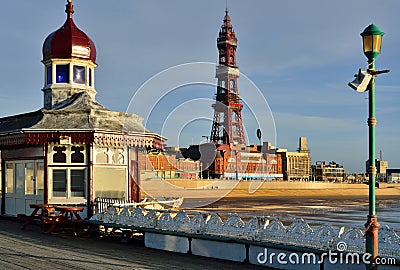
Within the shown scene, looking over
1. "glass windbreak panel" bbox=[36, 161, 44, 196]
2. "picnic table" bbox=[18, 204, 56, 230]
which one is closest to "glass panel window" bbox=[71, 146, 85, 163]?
"glass windbreak panel" bbox=[36, 161, 44, 196]

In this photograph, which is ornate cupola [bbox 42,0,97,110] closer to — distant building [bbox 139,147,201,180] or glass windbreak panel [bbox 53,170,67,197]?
glass windbreak panel [bbox 53,170,67,197]

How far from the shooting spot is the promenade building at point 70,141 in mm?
18469

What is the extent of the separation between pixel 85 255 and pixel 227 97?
11356 centimetres

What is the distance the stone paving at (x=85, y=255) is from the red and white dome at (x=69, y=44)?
7738 millimetres

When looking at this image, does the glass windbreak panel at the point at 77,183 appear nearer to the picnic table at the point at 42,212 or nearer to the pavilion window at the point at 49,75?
the picnic table at the point at 42,212

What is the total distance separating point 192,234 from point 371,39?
7.09m

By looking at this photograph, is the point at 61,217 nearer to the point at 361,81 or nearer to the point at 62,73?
the point at 62,73

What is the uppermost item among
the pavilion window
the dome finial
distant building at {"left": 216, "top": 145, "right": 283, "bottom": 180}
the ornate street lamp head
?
the dome finial

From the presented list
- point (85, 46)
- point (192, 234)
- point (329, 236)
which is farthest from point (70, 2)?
point (329, 236)

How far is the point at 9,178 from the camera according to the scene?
21.6 meters

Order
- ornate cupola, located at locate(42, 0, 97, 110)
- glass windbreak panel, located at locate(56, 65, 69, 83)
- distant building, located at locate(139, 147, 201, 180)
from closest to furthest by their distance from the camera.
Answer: ornate cupola, located at locate(42, 0, 97, 110) < glass windbreak panel, located at locate(56, 65, 69, 83) < distant building, located at locate(139, 147, 201, 180)

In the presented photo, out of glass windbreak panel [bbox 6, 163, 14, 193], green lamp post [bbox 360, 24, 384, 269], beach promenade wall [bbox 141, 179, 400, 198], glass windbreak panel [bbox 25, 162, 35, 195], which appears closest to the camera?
green lamp post [bbox 360, 24, 384, 269]

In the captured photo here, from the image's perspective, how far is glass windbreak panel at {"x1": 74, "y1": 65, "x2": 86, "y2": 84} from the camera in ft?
69.4

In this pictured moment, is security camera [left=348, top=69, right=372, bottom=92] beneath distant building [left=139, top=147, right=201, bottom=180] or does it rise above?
above
